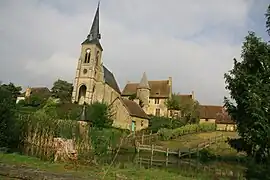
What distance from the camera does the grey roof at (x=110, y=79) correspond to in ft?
226

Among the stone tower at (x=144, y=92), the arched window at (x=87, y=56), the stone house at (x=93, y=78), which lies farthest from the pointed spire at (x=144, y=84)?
the arched window at (x=87, y=56)

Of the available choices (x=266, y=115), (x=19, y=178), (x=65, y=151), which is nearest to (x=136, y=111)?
(x=65, y=151)

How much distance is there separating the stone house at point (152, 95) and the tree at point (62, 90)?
1365cm

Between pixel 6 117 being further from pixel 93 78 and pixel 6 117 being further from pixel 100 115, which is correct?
pixel 93 78

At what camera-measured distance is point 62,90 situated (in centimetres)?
7088

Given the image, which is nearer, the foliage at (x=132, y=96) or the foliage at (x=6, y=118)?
the foliage at (x=6, y=118)

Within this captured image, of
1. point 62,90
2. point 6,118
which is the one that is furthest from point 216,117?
point 6,118

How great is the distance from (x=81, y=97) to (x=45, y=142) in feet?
151

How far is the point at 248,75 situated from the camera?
14758 millimetres

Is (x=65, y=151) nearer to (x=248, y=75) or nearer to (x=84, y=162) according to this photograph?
(x=84, y=162)

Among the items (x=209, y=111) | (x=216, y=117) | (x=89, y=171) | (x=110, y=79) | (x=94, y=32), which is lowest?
(x=89, y=171)

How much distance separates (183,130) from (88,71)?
91.9 ft

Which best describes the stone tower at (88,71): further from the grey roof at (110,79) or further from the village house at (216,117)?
the village house at (216,117)

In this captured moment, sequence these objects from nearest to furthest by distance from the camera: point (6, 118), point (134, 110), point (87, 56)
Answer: point (6, 118) → point (134, 110) → point (87, 56)
